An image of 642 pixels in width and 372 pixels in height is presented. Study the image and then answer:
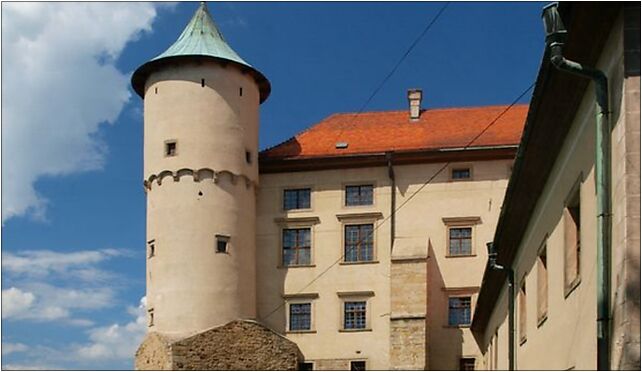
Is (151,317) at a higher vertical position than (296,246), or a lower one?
lower

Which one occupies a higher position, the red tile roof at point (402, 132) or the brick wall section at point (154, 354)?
the red tile roof at point (402, 132)

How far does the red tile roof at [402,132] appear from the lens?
43.9 m

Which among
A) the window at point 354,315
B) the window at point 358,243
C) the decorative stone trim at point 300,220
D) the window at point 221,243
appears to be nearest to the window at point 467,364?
the window at point 354,315

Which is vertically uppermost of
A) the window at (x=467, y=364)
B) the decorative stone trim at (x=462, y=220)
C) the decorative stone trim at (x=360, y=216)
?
the decorative stone trim at (x=360, y=216)

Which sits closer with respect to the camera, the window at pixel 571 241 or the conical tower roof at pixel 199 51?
the window at pixel 571 241

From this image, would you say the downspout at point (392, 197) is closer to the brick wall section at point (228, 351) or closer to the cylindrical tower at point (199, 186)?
the cylindrical tower at point (199, 186)

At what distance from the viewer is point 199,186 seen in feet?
137

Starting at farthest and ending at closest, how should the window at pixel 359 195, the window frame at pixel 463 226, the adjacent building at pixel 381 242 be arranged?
the window at pixel 359 195, the window frame at pixel 463 226, the adjacent building at pixel 381 242

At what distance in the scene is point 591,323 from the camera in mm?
10281

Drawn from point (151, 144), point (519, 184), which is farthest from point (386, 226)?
point (519, 184)

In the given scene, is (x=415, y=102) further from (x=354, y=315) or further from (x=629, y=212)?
(x=629, y=212)

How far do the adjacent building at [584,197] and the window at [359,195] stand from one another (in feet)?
86.1

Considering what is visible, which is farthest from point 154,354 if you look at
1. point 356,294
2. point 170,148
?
point 356,294

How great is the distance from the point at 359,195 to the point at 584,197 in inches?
1292
